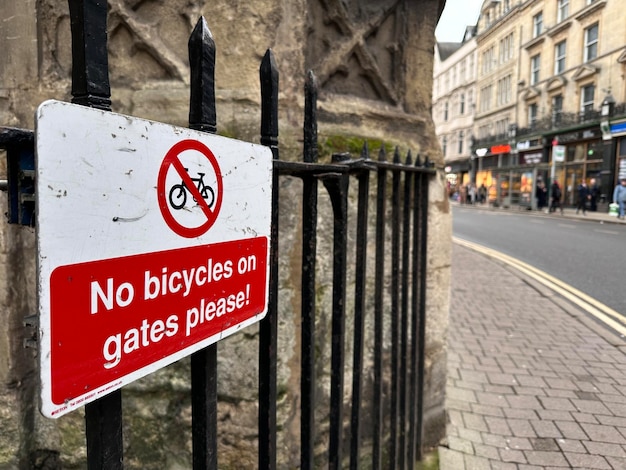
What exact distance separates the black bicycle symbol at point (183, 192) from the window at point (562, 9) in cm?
3138

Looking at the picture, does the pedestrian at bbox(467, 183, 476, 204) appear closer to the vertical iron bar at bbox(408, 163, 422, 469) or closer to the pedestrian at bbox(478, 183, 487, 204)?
the pedestrian at bbox(478, 183, 487, 204)

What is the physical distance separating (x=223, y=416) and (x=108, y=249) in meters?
1.44

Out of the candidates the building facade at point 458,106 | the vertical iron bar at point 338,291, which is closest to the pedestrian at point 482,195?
the building facade at point 458,106

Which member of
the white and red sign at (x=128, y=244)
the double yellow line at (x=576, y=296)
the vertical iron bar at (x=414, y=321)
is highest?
the white and red sign at (x=128, y=244)

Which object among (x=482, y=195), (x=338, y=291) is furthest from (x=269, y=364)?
(x=482, y=195)

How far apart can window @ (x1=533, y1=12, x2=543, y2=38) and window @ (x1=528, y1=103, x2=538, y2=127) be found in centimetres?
449

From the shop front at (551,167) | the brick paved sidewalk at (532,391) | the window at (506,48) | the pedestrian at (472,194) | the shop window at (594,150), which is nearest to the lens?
the brick paved sidewalk at (532,391)

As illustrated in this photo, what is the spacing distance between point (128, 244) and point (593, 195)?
2508 cm

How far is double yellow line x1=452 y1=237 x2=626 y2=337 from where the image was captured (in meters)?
4.88

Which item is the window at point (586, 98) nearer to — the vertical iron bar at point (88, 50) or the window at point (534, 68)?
the window at point (534, 68)

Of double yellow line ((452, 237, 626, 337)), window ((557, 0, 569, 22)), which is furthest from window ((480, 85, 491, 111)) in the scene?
double yellow line ((452, 237, 626, 337))

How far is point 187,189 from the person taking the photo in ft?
2.68

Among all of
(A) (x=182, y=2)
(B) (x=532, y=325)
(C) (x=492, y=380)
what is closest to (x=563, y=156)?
(B) (x=532, y=325)

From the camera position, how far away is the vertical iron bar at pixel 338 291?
4.46 ft
